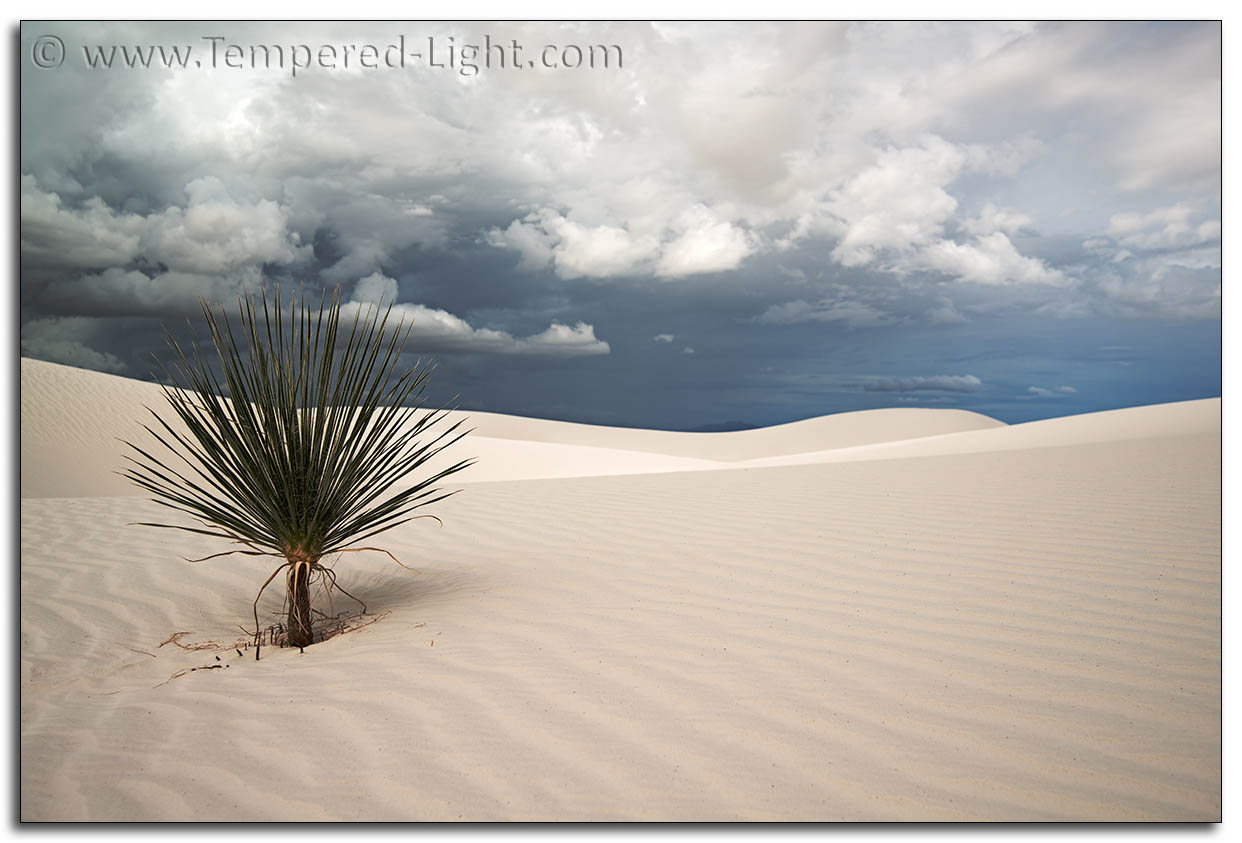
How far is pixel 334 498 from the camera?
3.58m

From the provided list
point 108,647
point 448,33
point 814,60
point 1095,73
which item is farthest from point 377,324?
point 1095,73

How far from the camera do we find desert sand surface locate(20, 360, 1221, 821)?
83.1 inches

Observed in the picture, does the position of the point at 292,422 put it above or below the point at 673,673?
above

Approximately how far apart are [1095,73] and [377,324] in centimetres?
438

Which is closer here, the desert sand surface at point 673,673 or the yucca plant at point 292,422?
the desert sand surface at point 673,673

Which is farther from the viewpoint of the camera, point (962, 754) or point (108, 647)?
point (108, 647)

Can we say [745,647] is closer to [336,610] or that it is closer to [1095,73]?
[336,610]

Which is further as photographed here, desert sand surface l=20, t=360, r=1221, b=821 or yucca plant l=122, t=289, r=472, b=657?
yucca plant l=122, t=289, r=472, b=657

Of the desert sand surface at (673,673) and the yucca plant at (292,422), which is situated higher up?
the yucca plant at (292,422)

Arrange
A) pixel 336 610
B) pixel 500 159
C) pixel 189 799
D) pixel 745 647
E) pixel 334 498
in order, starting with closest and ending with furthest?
pixel 189 799 → pixel 745 647 → pixel 334 498 → pixel 336 610 → pixel 500 159

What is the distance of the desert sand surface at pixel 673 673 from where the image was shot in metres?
2.11

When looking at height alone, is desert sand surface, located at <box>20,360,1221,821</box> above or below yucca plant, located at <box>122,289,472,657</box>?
below

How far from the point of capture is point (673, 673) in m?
2.81

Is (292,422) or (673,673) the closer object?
(673,673)
